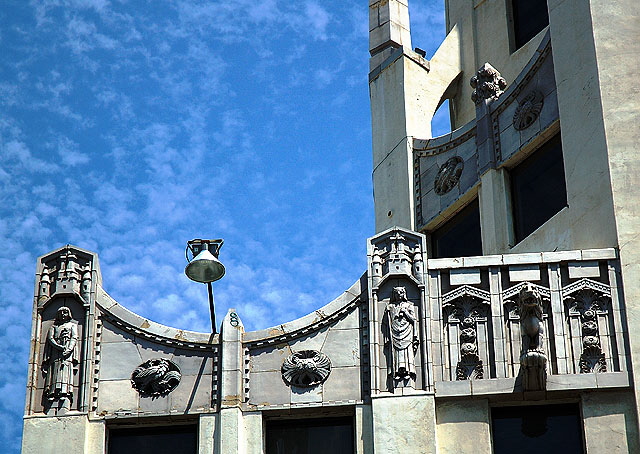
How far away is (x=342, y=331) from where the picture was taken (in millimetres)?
31547

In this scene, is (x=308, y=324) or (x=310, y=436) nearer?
(x=310, y=436)

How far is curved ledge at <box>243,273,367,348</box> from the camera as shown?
104ft

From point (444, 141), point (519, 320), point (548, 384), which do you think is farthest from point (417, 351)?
point (444, 141)

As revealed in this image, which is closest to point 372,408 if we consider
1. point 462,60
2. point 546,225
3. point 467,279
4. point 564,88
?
Result: point 467,279

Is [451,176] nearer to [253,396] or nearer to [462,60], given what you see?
[462,60]

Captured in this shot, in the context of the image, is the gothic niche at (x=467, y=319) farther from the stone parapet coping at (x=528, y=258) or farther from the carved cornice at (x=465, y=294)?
the stone parapet coping at (x=528, y=258)

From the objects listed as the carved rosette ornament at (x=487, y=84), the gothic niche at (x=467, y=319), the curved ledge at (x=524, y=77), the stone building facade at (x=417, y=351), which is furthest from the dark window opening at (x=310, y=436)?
the carved rosette ornament at (x=487, y=84)

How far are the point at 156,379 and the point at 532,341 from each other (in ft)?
25.1

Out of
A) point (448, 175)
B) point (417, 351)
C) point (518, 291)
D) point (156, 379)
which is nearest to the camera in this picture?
point (417, 351)

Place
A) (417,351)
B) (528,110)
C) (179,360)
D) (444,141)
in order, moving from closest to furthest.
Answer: (417,351) → (179,360) → (528,110) → (444,141)

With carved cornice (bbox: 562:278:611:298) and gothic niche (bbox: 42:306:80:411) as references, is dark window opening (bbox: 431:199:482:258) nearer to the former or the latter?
carved cornice (bbox: 562:278:611:298)

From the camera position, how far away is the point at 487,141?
38562 millimetres

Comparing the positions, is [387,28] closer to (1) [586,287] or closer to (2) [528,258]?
(2) [528,258]

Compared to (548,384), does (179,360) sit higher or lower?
higher
